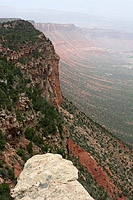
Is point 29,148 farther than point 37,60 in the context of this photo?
No

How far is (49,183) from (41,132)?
893 centimetres

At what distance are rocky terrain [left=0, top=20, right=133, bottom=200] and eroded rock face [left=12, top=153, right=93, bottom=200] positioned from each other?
21 cm

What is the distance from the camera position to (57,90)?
34.3m

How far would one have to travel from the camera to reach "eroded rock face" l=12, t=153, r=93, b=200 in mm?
7051

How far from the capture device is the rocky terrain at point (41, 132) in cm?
1273

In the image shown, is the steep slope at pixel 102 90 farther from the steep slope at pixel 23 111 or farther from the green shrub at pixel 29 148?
the green shrub at pixel 29 148

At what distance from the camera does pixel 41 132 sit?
16438 mm

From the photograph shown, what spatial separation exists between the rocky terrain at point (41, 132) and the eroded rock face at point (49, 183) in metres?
0.21

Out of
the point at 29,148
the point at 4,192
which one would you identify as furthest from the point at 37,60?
the point at 4,192

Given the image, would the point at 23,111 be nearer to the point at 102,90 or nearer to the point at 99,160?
the point at 99,160

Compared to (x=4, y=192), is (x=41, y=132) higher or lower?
lower

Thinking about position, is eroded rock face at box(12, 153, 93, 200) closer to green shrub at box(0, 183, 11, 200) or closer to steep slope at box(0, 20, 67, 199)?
green shrub at box(0, 183, 11, 200)

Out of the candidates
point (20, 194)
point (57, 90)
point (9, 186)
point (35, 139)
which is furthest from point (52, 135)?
point (57, 90)

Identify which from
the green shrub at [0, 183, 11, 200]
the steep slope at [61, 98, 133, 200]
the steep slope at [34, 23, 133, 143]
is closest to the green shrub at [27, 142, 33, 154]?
the green shrub at [0, 183, 11, 200]
